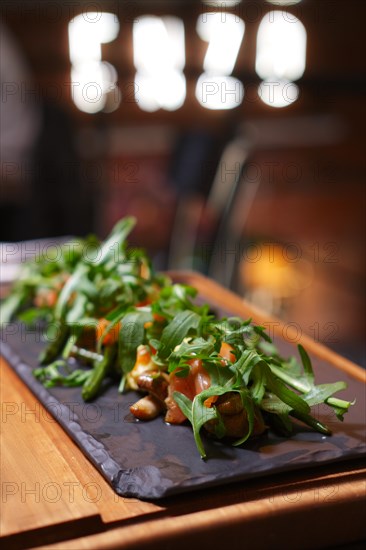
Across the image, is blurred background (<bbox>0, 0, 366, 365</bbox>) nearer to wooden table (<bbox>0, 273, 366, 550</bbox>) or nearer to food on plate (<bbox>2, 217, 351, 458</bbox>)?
food on plate (<bbox>2, 217, 351, 458</bbox>)

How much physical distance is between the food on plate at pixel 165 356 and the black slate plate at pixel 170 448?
2 centimetres

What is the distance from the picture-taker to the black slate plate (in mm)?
1001

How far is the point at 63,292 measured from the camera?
1.62 meters

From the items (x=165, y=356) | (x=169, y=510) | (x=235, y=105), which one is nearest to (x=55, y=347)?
(x=165, y=356)

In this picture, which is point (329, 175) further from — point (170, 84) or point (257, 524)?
point (257, 524)

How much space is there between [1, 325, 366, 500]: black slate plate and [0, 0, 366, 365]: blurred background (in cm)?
307

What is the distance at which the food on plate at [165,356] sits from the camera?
3.67ft

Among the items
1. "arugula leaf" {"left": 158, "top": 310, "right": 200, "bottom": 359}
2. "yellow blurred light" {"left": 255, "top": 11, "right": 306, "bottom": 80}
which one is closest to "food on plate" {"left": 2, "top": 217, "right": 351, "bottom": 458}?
"arugula leaf" {"left": 158, "top": 310, "right": 200, "bottom": 359}

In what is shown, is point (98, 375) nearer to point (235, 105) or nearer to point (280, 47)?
point (235, 105)

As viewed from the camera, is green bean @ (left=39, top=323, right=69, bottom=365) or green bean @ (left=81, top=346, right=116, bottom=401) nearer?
green bean @ (left=81, top=346, right=116, bottom=401)

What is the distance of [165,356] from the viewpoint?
122cm

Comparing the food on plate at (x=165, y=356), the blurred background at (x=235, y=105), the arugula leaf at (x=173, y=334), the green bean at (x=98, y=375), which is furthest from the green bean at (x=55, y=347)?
the blurred background at (x=235, y=105)

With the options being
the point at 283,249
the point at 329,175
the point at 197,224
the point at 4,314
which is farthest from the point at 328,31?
the point at 4,314

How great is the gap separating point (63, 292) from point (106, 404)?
1.29ft
